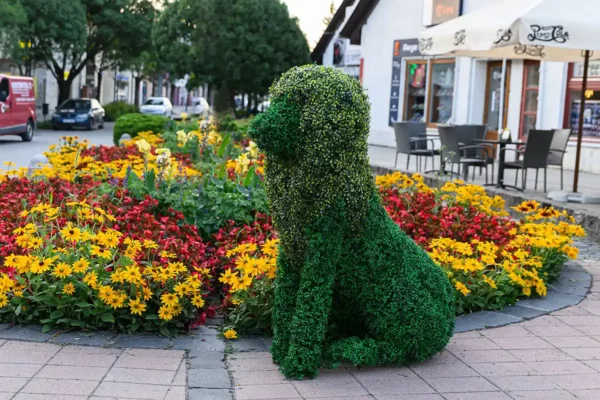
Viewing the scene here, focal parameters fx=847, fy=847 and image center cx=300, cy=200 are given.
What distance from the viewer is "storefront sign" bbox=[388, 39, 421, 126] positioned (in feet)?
79.6

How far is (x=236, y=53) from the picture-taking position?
1385 inches

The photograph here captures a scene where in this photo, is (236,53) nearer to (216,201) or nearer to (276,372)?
(216,201)

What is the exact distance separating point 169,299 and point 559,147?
9056 mm

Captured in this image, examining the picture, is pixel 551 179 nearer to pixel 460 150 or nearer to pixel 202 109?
pixel 460 150

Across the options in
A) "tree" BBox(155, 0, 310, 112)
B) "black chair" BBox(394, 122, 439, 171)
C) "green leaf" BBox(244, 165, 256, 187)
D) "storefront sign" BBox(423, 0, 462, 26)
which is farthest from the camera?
"tree" BBox(155, 0, 310, 112)

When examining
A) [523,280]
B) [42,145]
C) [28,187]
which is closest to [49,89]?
[42,145]

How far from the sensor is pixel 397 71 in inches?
977

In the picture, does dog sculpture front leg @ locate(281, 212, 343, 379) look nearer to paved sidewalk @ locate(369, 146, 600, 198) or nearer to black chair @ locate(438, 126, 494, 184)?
paved sidewalk @ locate(369, 146, 600, 198)

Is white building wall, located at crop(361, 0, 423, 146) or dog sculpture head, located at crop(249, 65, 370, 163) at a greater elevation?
white building wall, located at crop(361, 0, 423, 146)

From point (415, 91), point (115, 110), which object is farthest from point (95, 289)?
point (115, 110)

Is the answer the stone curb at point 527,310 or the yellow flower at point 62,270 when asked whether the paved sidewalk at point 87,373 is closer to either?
the yellow flower at point 62,270

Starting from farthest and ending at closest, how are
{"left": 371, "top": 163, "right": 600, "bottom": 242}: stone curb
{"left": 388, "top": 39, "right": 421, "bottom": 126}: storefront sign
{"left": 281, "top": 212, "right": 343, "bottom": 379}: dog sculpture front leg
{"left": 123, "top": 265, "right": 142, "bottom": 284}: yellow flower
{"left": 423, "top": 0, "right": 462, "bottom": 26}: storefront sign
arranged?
1. {"left": 388, "top": 39, "right": 421, "bottom": 126}: storefront sign
2. {"left": 423, "top": 0, "right": 462, "bottom": 26}: storefront sign
3. {"left": 371, "top": 163, "right": 600, "bottom": 242}: stone curb
4. {"left": 123, "top": 265, "right": 142, "bottom": 284}: yellow flower
5. {"left": 281, "top": 212, "right": 343, "bottom": 379}: dog sculpture front leg

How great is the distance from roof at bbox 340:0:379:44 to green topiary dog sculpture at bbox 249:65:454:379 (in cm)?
2154

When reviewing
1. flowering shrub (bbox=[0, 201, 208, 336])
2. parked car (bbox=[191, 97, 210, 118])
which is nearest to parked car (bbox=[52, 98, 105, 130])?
parked car (bbox=[191, 97, 210, 118])
